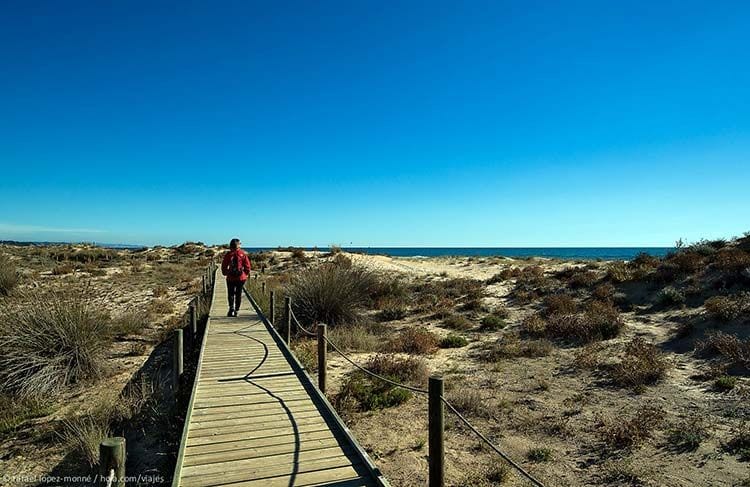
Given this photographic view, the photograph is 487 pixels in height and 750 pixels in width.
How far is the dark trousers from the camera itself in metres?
13.3

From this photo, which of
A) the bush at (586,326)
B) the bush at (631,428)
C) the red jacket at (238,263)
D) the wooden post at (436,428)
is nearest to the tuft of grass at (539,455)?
the bush at (631,428)

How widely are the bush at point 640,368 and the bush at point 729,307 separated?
2.87m

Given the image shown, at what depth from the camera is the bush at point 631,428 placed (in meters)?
6.51

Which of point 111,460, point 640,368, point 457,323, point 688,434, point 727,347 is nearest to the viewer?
point 111,460

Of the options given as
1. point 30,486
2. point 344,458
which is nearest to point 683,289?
point 344,458

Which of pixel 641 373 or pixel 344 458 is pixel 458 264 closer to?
pixel 641 373

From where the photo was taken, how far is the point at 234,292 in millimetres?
13602

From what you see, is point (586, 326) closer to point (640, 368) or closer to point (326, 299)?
point (640, 368)

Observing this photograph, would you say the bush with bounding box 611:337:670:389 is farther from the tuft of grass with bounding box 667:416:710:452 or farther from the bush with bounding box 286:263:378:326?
the bush with bounding box 286:263:378:326

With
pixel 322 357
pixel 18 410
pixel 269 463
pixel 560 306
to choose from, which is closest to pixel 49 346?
pixel 18 410

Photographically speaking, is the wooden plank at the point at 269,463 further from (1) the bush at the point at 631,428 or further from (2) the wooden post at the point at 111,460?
(1) the bush at the point at 631,428

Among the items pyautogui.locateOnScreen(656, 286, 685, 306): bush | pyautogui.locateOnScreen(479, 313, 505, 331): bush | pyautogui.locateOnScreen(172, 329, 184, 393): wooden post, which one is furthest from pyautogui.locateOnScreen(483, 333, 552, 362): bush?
pyautogui.locateOnScreen(172, 329, 184, 393): wooden post

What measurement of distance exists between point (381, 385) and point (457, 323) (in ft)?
21.6

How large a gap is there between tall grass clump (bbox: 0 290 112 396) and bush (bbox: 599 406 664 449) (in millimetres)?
10279
